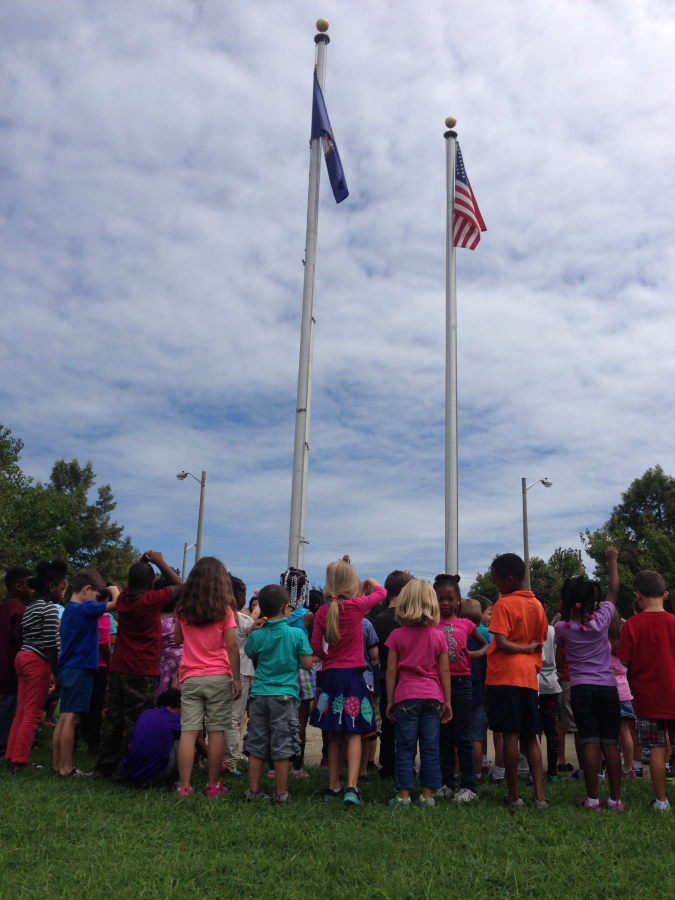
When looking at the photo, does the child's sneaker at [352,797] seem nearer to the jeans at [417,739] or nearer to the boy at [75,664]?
the jeans at [417,739]

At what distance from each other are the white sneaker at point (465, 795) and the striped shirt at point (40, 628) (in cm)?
389

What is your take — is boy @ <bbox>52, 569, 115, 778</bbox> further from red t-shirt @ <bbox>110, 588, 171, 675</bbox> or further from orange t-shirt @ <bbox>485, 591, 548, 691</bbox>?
orange t-shirt @ <bbox>485, 591, 548, 691</bbox>

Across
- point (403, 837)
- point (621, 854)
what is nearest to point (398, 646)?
point (403, 837)

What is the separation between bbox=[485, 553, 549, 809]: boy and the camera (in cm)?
559

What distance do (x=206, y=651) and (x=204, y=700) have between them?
0.38 m

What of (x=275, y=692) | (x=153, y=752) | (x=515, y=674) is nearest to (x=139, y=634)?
(x=153, y=752)

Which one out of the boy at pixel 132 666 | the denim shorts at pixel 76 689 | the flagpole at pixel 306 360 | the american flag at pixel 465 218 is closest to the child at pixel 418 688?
the boy at pixel 132 666

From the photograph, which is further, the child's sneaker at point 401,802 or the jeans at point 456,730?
the jeans at point 456,730

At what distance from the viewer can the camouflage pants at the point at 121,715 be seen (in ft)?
20.5

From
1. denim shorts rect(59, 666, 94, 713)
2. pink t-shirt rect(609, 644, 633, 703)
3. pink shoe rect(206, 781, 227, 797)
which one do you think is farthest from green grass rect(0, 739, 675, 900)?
pink t-shirt rect(609, 644, 633, 703)

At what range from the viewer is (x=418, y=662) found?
5.71 m

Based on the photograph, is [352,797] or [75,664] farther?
[75,664]

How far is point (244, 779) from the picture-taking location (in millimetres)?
6723

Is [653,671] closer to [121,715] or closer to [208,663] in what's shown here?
[208,663]
